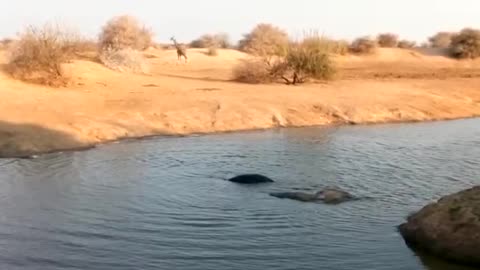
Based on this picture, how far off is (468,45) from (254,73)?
900 inches

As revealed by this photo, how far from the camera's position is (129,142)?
19641 mm

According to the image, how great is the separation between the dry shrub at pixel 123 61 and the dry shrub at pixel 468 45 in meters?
23.9

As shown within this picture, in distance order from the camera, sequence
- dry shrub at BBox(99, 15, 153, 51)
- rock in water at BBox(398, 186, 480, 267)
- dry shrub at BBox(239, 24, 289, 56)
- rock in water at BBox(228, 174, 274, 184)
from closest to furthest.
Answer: rock in water at BBox(398, 186, 480, 267)
rock in water at BBox(228, 174, 274, 184)
dry shrub at BBox(99, 15, 153, 51)
dry shrub at BBox(239, 24, 289, 56)

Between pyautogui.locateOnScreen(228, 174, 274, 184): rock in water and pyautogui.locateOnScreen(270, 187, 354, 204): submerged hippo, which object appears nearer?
pyautogui.locateOnScreen(270, 187, 354, 204): submerged hippo

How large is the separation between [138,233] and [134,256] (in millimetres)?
1106

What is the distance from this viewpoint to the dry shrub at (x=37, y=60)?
27.0 meters

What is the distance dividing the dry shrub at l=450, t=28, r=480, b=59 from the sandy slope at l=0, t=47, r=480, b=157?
15.0m

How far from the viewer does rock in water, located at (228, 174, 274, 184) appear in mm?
13617

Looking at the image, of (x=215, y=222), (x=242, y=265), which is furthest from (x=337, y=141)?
(x=242, y=265)

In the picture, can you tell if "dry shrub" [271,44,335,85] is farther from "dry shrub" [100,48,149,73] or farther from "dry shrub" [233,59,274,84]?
"dry shrub" [100,48,149,73]

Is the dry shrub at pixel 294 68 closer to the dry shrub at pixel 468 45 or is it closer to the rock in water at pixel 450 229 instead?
the dry shrub at pixel 468 45

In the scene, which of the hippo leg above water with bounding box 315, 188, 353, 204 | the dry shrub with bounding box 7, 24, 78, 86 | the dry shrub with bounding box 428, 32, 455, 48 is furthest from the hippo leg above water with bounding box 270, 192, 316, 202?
the dry shrub with bounding box 428, 32, 455, 48

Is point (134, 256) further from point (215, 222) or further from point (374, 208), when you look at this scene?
point (374, 208)

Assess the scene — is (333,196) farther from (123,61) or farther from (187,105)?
(123,61)
